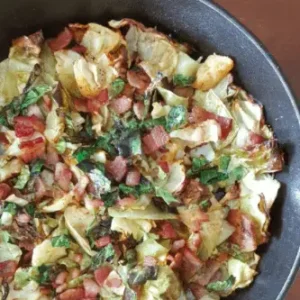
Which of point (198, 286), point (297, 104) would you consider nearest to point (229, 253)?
point (198, 286)

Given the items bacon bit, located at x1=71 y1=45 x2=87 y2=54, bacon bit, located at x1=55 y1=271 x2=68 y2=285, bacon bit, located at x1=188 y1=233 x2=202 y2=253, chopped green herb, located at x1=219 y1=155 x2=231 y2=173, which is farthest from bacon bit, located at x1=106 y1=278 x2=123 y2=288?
bacon bit, located at x1=71 y1=45 x2=87 y2=54

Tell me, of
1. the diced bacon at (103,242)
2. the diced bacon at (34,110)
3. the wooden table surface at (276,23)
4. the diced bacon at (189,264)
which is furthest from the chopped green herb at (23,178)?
the wooden table surface at (276,23)

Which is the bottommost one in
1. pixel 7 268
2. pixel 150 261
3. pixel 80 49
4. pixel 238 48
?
pixel 7 268

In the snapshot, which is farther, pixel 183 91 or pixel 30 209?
pixel 183 91

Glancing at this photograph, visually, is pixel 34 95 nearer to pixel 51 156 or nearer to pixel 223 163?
pixel 51 156

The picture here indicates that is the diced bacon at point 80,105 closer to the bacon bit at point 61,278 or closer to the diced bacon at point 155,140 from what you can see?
the diced bacon at point 155,140

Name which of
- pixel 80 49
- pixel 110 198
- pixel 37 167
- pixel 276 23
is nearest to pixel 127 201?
pixel 110 198
